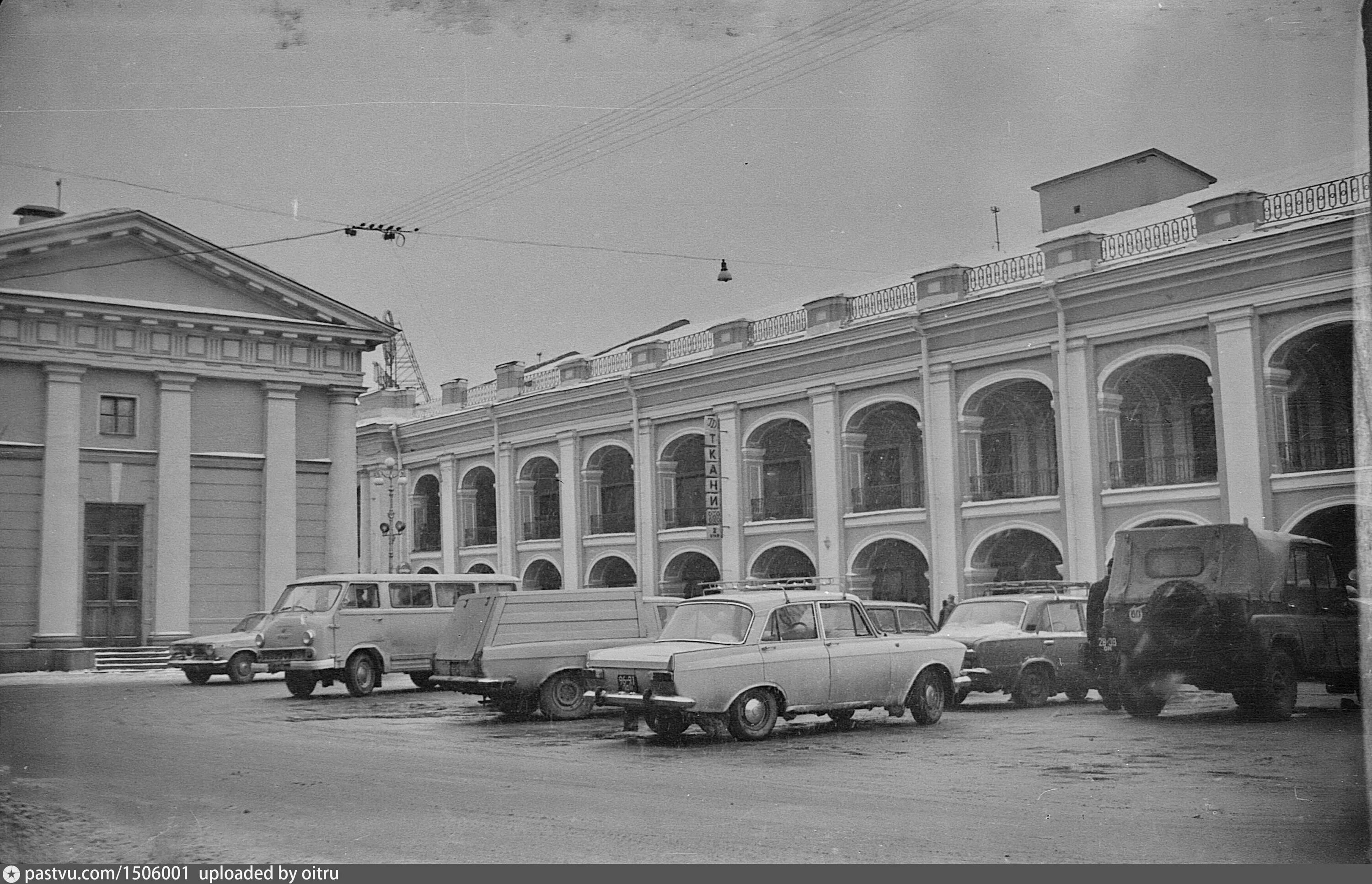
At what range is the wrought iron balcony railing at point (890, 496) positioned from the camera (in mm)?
12484

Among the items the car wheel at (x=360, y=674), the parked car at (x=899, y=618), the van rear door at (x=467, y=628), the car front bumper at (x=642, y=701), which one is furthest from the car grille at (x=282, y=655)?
the parked car at (x=899, y=618)

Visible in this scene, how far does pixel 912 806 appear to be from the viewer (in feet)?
19.1

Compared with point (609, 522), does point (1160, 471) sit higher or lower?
higher

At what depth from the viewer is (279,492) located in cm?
1144

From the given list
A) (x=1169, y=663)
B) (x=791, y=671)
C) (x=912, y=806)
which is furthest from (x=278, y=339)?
(x=1169, y=663)

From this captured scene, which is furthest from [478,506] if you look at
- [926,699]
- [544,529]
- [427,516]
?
[926,699]

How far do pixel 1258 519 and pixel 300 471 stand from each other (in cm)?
845

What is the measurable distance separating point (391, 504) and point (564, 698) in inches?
149

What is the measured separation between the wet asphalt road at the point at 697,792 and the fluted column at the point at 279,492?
265 centimetres

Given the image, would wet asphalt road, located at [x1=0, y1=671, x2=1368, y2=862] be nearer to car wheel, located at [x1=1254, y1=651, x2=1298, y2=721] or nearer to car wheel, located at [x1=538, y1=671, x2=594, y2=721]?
car wheel, located at [x1=1254, y1=651, x2=1298, y2=721]

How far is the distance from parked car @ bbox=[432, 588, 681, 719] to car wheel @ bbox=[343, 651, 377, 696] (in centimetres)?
259

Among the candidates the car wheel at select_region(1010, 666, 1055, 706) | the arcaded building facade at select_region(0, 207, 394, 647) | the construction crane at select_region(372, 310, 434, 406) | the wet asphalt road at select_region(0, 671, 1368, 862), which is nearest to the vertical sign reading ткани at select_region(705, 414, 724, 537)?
the construction crane at select_region(372, 310, 434, 406)

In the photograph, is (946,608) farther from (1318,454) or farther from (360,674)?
(360,674)
